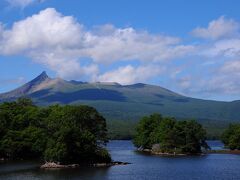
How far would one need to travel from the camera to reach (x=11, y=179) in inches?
3442

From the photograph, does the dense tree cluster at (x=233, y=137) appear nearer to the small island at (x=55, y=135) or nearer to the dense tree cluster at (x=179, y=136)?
the dense tree cluster at (x=179, y=136)

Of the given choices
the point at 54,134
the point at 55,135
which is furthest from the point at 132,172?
the point at 54,134

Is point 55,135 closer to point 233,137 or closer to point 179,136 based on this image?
point 179,136

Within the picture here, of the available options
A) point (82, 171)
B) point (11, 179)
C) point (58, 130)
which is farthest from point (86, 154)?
point (11, 179)

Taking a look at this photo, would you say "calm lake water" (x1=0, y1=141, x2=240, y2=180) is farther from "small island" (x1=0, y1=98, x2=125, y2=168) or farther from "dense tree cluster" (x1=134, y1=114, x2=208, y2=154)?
"dense tree cluster" (x1=134, y1=114, x2=208, y2=154)

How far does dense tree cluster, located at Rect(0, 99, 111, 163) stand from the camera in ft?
370

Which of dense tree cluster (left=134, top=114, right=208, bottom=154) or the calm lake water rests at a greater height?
dense tree cluster (left=134, top=114, right=208, bottom=154)

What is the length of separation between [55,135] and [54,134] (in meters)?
0.61

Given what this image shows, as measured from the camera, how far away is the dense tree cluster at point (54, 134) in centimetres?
11275

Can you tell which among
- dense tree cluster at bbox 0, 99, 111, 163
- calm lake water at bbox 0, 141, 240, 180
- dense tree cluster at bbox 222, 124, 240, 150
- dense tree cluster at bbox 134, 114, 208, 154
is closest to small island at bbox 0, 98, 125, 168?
dense tree cluster at bbox 0, 99, 111, 163

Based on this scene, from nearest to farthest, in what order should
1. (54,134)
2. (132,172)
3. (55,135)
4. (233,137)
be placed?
1. (132,172)
2. (55,135)
3. (54,134)
4. (233,137)

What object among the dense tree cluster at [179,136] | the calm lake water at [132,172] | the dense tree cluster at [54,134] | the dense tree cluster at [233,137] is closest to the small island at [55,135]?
the dense tree cluster at [54,134]

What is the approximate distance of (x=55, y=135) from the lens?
11419 cm

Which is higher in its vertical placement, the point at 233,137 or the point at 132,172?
the point at 233,137
